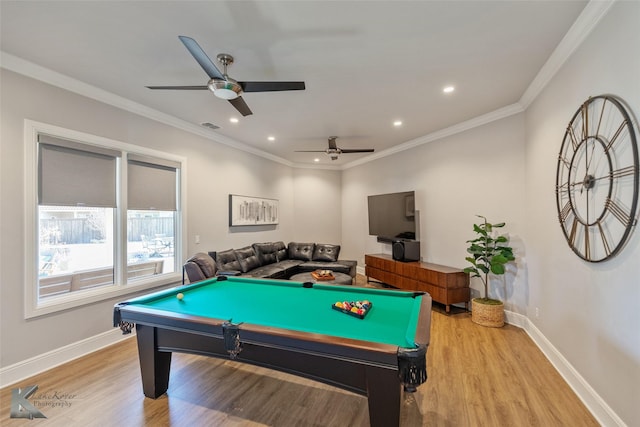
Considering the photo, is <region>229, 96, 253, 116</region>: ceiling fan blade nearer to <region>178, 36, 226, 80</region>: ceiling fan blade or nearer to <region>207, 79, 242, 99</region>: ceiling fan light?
<region>207, 79, 242, 99</region>: ceiling fan light

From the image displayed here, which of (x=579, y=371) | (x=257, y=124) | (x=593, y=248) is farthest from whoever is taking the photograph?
(x=257, y=124)

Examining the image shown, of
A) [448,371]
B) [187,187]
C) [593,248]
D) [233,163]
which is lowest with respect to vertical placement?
[448,371]

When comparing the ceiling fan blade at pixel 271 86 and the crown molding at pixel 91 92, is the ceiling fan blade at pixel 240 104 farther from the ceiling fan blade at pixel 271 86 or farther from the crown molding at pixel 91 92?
the crown molding at pixel 91 92

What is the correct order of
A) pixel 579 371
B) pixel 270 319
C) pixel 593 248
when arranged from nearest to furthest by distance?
pixel 270 319 → pixel 593 248 → pixel 579 371

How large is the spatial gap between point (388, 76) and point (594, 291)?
2.61m

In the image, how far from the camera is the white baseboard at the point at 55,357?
2.38 m

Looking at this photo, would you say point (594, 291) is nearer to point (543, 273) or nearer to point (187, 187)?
point (543, 273)

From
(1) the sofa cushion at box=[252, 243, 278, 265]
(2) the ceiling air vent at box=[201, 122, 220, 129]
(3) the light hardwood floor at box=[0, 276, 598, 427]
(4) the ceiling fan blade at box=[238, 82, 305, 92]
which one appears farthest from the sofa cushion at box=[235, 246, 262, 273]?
(4) the ceiling fan blade at box=[238, 82, 305, 92]

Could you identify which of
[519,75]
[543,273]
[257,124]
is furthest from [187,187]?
[543,273]

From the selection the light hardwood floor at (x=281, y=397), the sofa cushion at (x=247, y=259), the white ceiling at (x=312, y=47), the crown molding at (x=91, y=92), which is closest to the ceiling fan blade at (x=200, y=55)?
the white ceiling at (x=312, y=47)

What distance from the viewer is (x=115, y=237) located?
130 inches

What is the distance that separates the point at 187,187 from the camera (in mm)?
4223

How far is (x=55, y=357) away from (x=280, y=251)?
12.4ft

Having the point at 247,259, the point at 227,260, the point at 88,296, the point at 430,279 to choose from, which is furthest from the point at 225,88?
the point at 430,279
